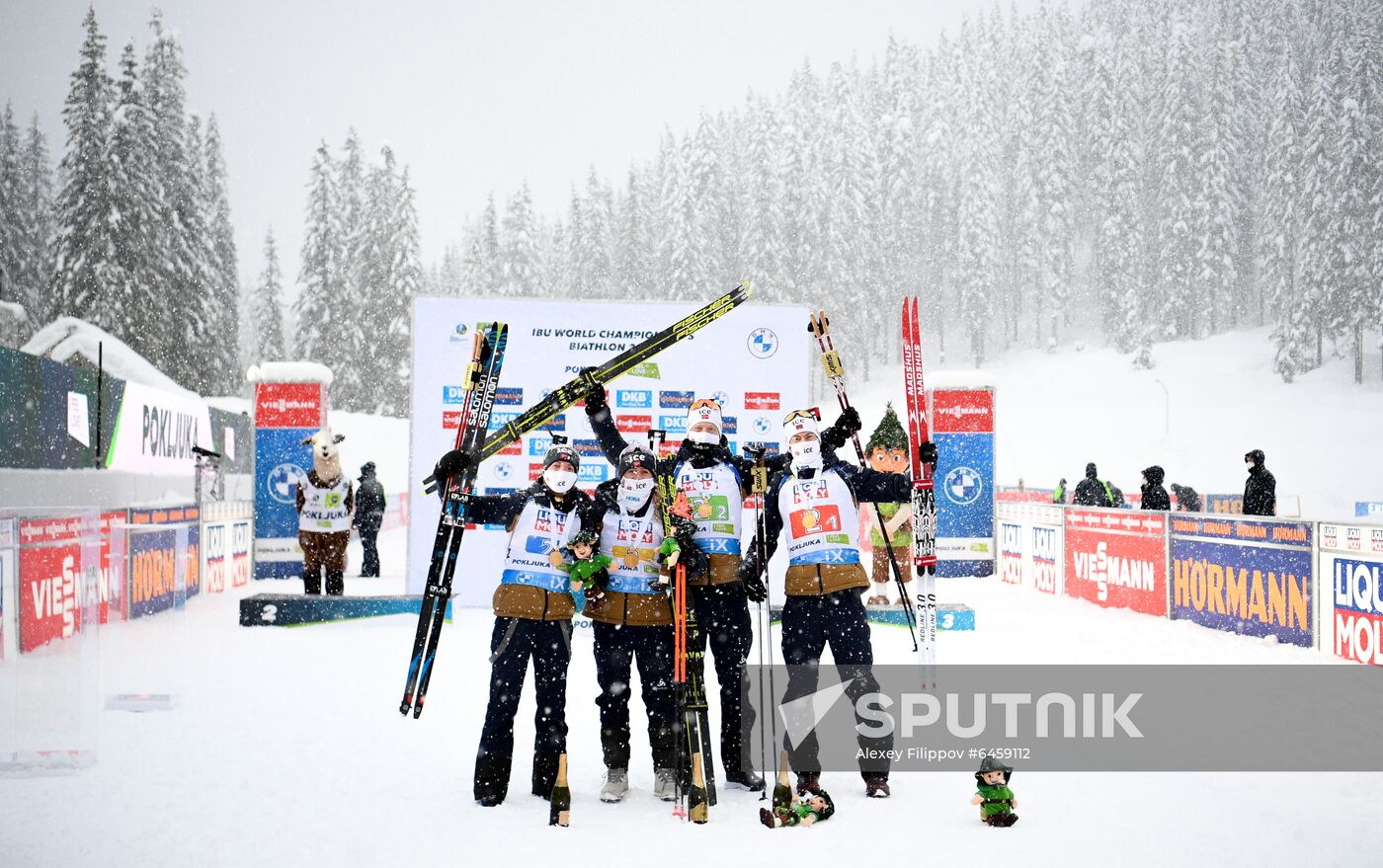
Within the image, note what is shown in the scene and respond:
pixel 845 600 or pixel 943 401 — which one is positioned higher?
pixel 943 401

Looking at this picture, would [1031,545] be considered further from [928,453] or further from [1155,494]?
[928,453]

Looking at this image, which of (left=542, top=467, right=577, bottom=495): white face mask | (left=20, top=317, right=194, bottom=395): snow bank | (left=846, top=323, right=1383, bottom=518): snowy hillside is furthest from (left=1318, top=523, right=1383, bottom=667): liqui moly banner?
(left=846, top=323, right=1383, bottom=518): snowy hillside

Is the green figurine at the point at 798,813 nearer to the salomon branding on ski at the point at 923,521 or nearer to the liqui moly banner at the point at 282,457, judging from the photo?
the salomon branding on ski at the point at 923,521

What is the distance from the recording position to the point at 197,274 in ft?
133

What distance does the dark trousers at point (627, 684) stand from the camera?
18.2ft

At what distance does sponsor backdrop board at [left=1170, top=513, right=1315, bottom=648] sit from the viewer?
948 cm

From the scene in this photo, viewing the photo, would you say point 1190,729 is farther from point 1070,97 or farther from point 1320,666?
point 1070,97

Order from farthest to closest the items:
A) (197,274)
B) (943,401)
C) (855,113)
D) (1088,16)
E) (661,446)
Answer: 1. (1088,16)
2. (855,113)
3. (197,274)
4. (943,401)
5. (661,446)

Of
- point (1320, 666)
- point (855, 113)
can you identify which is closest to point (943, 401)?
point (1320, 666)

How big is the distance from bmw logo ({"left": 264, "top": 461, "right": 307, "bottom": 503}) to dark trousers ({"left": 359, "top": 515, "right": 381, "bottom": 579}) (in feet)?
6.41

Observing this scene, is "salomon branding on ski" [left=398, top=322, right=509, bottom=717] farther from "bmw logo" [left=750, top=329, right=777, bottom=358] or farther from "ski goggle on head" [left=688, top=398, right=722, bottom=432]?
"bmw logo" [left=750, top=329, right=777, bottom=358]

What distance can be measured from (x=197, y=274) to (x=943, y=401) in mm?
34190

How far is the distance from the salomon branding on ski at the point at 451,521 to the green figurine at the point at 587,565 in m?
0.83

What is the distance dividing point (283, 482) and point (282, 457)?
15.0 inches
